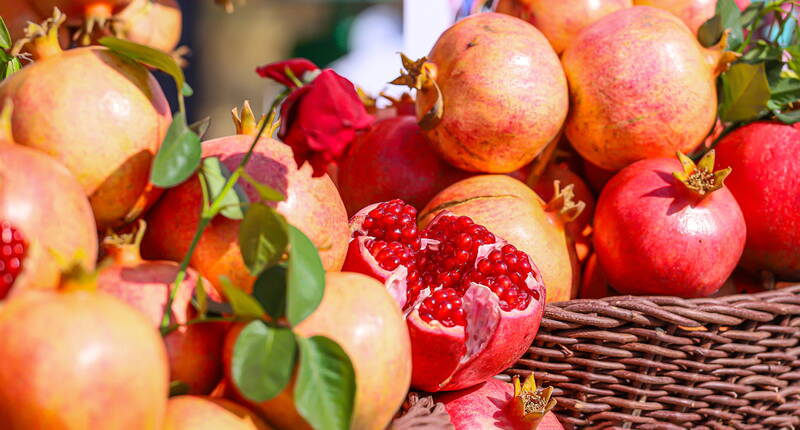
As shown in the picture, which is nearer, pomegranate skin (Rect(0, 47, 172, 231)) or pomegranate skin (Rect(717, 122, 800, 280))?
pomegranate skin (Rect(0, 47, 172, 231))

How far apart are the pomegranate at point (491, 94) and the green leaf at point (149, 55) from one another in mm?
611

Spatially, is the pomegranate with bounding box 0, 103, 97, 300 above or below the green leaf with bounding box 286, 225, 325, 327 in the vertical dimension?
above

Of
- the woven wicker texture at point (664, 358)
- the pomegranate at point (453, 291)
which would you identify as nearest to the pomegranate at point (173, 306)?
the pomegranate at point (453, 291)

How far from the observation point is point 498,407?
89 cm

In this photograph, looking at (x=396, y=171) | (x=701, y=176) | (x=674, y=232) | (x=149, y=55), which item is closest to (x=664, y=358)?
(x=674, y=232)

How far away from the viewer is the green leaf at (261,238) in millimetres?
552

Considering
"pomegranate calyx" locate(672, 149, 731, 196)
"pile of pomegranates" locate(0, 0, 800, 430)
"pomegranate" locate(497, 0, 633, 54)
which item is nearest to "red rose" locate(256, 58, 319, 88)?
"pile of pomegranates" locate(0, 0, 800, 430)

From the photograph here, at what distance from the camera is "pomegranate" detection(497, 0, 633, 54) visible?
1.34 m

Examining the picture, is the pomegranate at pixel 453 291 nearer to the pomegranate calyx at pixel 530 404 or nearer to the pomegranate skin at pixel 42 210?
the pomegranate calyx at pixel 530 404

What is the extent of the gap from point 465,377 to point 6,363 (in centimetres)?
58

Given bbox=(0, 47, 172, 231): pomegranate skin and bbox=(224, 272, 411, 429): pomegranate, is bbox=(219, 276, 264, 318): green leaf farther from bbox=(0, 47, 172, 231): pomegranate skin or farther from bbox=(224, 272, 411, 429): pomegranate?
bbox=(0, 47, 172, 231): pomegranate skin

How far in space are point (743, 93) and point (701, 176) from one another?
31 centimetres

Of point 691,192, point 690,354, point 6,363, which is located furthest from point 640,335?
point 6,363

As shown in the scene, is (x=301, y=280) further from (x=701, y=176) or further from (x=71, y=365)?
(x=701, y=176)
